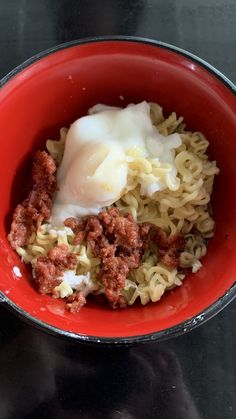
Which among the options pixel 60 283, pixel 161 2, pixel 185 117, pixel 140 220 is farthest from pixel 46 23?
pixel 60 283

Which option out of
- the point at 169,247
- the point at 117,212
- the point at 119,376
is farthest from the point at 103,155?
the point at 119,376

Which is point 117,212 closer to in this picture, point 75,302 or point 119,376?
point 75,302

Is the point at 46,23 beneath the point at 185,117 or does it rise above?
above

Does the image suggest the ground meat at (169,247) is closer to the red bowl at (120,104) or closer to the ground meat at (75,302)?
the red bowl at (120,104)

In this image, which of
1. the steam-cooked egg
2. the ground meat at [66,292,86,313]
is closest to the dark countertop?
the ground meat at [66,292,86,313]

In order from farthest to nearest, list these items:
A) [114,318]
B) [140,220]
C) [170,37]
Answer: [170,37]
[140,220]
[114,318]

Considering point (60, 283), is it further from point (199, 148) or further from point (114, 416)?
point (199, 148)

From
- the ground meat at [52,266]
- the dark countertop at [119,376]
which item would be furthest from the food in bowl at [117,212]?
the dark countertop at [119,376]

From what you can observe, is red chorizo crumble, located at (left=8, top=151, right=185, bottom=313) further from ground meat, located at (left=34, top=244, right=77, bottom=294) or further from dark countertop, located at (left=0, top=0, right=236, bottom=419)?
dark countertop, located at (left=0, top=0, right=236, bottom=419)
